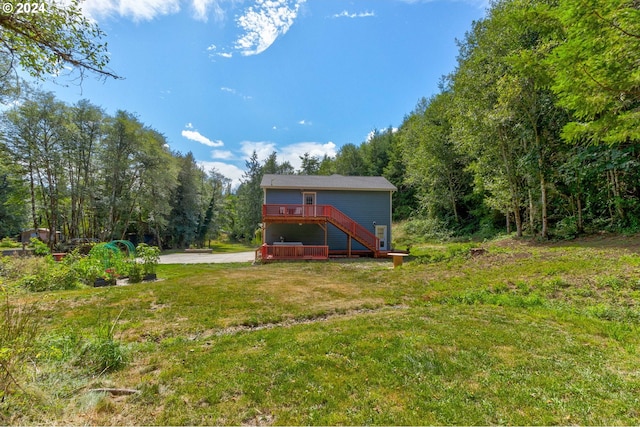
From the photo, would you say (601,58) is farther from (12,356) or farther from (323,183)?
(323,183)

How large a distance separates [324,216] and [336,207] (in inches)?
97.6

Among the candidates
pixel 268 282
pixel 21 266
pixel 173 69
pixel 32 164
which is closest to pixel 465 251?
pixel 268 282

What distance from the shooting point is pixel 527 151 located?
47.7ft

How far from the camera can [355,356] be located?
133 inches

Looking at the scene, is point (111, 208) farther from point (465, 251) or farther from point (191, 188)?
point (465, 251)

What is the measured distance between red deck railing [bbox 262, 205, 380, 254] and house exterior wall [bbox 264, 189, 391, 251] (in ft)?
4.27

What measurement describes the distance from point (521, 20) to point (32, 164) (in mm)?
30730

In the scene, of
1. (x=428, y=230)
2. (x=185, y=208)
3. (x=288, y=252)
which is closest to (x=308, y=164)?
(x=185, y=208)

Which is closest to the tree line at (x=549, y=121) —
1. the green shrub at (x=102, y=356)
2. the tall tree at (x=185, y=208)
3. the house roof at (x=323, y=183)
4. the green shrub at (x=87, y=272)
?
the house roof at (x=323, y=183)

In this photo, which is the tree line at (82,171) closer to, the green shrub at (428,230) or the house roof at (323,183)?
the house roof at (323,183)

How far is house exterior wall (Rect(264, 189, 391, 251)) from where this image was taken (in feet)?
57.4

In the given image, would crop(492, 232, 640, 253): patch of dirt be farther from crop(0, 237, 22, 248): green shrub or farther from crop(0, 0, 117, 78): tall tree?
crop(0, 237, 22, 248): green shrub

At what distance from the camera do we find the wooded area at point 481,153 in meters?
4.73

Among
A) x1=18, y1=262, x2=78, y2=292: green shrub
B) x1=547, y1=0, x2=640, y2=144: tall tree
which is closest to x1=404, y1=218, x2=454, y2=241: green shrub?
x1=547, y1=0, x2=640, y2=144: tall tree
